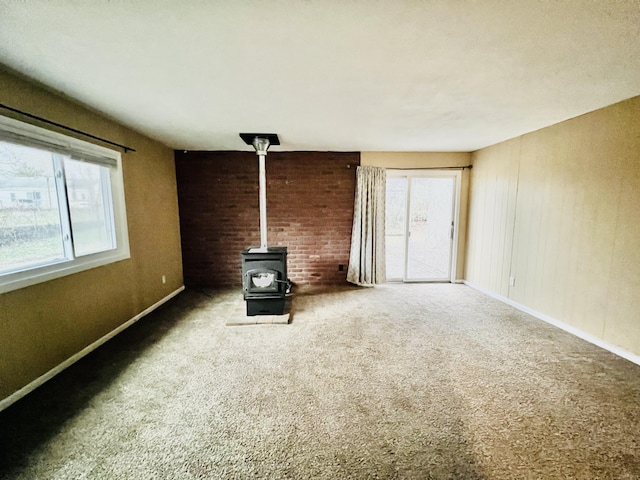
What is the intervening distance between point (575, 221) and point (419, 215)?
6.88 feet

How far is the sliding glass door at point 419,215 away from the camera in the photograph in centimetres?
450

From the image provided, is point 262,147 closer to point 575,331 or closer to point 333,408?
point 333,408

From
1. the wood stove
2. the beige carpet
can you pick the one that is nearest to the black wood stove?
the wood stove

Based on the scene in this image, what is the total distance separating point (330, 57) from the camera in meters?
1.58

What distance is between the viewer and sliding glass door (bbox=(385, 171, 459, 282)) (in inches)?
177

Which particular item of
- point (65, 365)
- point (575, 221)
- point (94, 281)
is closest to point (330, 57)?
point (94, 281)

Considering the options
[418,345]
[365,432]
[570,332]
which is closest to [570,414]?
[418,345]

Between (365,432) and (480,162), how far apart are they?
13.8 ft

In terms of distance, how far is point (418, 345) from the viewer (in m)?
2.52

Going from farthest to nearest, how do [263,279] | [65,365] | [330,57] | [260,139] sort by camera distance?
[260,139] → [263,279] → [65,365] → [330,57]

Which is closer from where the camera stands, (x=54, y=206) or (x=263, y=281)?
(x=54, y=206)

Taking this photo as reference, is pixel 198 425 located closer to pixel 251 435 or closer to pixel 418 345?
pixel 251 435

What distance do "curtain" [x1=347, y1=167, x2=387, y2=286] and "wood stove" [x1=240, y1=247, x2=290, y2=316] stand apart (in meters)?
1.68

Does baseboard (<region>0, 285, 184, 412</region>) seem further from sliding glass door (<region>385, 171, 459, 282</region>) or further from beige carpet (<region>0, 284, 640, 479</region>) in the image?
sliding glass door (<region>385, 171, 459, 282</region>)
